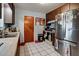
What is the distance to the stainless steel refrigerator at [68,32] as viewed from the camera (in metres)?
1.67

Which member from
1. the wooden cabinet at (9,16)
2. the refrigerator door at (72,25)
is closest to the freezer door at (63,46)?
the refrigerator door at (72,25)

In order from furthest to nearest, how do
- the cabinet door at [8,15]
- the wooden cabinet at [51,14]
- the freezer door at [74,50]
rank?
the cabinet door at [8,15], the wooden cabinet at [51,14], the freezer door at [74,50]

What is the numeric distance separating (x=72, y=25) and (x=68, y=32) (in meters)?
0.16

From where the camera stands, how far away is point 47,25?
1790mm

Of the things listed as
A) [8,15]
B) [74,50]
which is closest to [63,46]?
[74,50]

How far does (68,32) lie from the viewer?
1.83m

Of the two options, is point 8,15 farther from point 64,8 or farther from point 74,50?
point 74,50

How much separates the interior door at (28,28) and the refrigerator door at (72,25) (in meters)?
0.60

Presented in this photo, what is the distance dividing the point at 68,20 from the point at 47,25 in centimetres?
38

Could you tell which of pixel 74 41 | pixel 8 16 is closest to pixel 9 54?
pixel 74 41

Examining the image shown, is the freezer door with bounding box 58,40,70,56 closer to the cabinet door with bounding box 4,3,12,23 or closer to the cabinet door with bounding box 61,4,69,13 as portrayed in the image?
the cabinet door with bounding box 61,4,69,13

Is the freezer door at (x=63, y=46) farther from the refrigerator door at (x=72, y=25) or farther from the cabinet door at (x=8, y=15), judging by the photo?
the cabinet door at (x=8, y=15)

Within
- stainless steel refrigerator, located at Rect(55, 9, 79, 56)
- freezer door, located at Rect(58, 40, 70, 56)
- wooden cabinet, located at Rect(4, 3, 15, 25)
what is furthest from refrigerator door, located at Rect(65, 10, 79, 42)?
wooden cabinet, located at Rect(4, 3, 15, 25)

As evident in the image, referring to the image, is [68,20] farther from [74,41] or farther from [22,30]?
[22,30]
